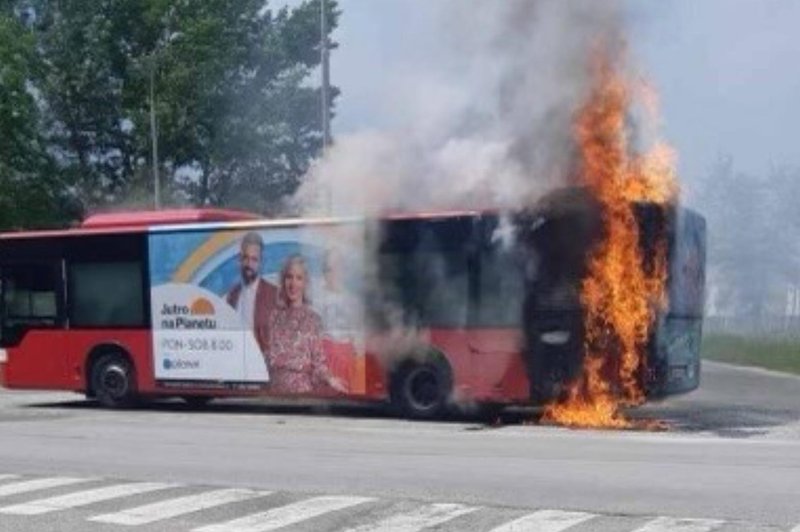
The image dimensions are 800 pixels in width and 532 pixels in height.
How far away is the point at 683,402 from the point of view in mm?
25797

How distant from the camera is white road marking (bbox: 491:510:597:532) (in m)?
11.0

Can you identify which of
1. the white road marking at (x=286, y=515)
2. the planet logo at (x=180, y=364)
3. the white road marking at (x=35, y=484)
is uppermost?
the planet logo at (x=180, y=364)

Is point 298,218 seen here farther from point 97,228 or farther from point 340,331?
point 97,228

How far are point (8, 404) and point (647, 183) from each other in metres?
11.4

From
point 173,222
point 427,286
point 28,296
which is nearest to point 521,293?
point 427,286

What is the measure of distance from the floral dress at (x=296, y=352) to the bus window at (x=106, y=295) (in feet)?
8.32

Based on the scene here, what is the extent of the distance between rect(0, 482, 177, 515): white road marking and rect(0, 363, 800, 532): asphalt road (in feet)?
0.06

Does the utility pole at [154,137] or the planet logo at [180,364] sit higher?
the utility pole at [154,137]

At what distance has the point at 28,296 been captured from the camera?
2552 centimetres

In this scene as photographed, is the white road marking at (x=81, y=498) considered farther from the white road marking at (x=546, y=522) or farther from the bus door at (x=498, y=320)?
the bus door at (x=498, y=320)

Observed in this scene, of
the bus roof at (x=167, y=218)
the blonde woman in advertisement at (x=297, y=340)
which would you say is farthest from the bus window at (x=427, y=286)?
the bus roof at (x=167, y=218)

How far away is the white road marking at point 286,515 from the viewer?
1128cm

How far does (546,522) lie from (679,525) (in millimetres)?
917

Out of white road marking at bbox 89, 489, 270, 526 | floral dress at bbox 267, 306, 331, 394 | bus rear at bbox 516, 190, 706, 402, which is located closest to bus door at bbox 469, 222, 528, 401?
bus rear at bbox 516, 190, 706, 402
